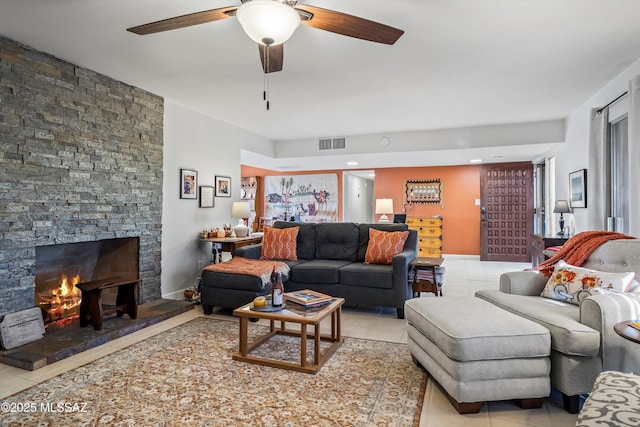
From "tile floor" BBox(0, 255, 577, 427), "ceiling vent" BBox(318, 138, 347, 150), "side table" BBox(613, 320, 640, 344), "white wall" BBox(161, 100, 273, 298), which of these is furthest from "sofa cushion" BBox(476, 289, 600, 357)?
"ceiling vent" BBox(318, 138, 347, 150)

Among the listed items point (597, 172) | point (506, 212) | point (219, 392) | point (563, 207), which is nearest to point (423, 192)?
point (506, 212)

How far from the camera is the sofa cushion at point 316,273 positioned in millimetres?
3934

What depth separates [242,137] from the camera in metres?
5.86

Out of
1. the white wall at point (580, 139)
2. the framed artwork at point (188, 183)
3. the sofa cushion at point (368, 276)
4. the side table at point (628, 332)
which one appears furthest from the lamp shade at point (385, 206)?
the side table at point (628, 332)

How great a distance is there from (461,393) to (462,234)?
6.71 metres

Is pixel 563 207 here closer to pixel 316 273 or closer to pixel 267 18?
pixel 316 273

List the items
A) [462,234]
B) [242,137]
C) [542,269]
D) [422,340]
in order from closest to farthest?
[422,340] → [542,269] → [242,137] → [462,234]

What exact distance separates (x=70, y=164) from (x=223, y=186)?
2.20 m

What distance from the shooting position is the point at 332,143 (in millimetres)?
6473

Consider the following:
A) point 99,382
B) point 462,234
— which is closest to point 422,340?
point 99,382

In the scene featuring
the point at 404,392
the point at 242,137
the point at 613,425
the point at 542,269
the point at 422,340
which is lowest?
the point at 404,392

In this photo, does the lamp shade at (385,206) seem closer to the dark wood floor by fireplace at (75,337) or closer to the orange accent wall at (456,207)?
the orange accent wall at (456,207)

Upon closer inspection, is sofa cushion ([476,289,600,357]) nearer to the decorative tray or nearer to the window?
the decorative tray

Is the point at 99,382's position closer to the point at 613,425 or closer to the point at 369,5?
the point at 613,425
